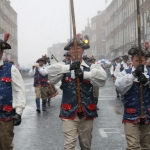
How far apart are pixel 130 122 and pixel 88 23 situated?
98.7 metres

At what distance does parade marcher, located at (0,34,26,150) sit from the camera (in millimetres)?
4586

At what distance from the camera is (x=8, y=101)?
462 cm

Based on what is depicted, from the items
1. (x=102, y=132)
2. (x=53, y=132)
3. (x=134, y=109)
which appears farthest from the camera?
(x=53, y=132)

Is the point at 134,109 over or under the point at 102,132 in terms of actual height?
over

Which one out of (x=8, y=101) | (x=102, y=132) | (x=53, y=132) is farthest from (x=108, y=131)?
(x=8, y=101)

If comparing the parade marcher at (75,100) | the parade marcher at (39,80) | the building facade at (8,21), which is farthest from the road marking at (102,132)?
the building facade at (8,21)

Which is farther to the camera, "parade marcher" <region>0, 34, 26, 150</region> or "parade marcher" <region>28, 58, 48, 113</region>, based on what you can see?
"parade marcher" <region>28, 58, 48, 113</region>

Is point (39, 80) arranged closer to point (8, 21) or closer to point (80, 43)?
point (80, 43)

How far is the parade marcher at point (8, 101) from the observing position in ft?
15.0

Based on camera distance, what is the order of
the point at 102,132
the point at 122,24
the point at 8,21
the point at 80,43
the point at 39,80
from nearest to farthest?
the point at 80,43 → the point at 102,132 → the point at 39,80 → the point at 122,24 → the point at 8,21

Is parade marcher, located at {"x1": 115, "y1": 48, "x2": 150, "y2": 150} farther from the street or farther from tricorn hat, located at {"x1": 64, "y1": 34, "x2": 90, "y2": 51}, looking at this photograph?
the street

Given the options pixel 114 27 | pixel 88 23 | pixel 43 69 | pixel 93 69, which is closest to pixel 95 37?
pixel 88 23

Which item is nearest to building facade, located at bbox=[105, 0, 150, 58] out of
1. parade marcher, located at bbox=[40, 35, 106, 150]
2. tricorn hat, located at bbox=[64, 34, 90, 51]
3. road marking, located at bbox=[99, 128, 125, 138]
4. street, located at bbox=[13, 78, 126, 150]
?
street, located at bbox=[13, 78, 126, 150]

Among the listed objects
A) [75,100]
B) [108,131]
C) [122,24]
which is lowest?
[108,131]
